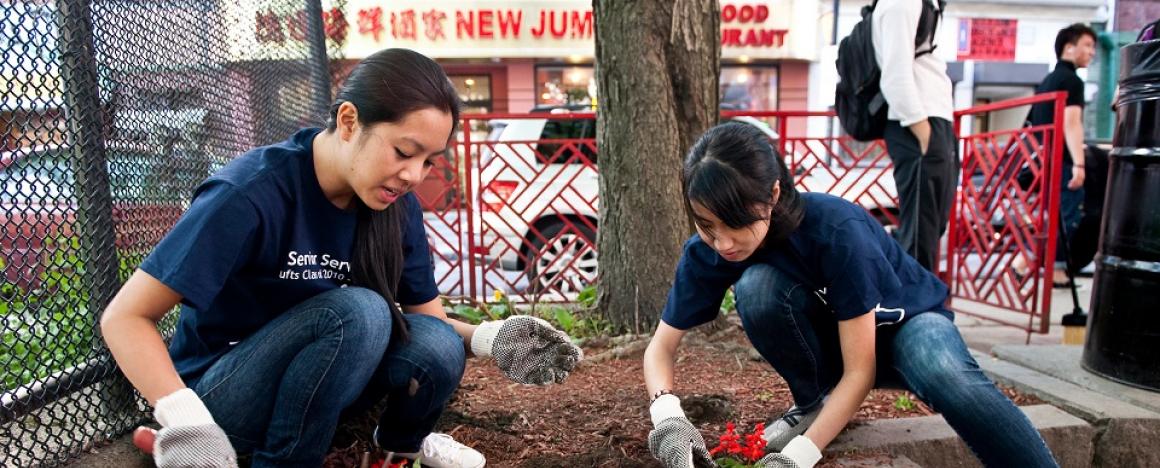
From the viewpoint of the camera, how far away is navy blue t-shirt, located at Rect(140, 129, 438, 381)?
1.44m

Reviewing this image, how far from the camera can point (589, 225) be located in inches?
194

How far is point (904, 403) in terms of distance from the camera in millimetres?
2596

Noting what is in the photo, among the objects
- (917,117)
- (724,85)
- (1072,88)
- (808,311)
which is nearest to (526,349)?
A: (808,311)

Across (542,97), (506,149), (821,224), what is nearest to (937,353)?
(821,224)

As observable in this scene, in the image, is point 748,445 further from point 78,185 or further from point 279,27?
point 279,27

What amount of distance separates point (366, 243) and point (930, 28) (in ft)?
9.54

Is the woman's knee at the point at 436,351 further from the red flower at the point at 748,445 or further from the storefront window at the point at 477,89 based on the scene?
the storefront window at the point at 477,89

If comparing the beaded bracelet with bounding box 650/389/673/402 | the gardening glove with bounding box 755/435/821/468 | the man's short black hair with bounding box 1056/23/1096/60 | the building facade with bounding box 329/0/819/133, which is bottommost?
the gardening glove with bounding box 755/435/821/468

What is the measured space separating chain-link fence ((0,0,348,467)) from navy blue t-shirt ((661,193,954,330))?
139 cm

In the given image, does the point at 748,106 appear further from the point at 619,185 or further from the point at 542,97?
the point at 619,185

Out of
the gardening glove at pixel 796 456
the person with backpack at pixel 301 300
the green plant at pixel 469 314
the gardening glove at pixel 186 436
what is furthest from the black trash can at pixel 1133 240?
the gardening glove at pixel 186 436

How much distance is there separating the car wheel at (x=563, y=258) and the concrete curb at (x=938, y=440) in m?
2.44

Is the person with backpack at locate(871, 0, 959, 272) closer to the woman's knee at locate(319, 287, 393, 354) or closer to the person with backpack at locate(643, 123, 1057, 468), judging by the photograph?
the person with backpack at locate(643, 123, 1057, 468)

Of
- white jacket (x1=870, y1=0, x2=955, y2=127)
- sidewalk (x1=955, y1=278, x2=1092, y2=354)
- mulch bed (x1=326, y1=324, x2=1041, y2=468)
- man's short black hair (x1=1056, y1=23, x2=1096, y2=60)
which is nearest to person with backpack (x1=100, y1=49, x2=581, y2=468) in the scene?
mulch bed (x1=326, y1=324, x2=1041, y2=468)
